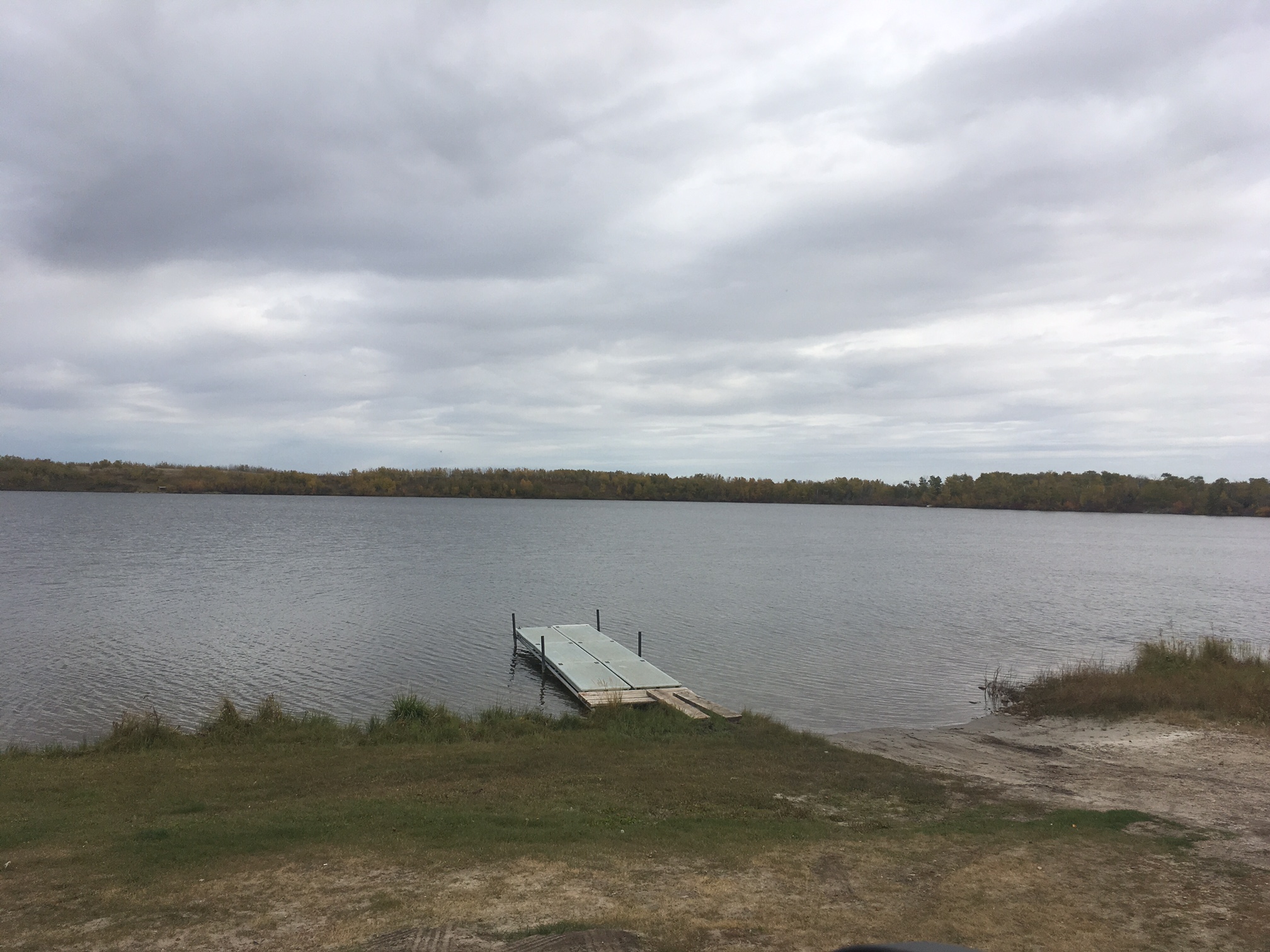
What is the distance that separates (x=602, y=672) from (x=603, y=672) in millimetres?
17

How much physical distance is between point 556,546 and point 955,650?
141 ft

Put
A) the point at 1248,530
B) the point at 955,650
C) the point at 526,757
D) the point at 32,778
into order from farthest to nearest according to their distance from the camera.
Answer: the point at 1248,530
the point at 955,650
the point at 526,757
the point at 32,778

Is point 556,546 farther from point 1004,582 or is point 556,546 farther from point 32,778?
point 32,778

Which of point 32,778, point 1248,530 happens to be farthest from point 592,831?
point 1248,530

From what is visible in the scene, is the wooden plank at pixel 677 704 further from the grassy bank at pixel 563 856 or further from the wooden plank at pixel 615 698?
the grassy bank at pixel 563 856

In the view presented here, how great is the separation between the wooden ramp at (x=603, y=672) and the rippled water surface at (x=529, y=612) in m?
0.79

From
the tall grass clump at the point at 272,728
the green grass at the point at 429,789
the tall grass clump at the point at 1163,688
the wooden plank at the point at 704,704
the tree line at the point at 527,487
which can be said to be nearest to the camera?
the green grass at the point at 429,789

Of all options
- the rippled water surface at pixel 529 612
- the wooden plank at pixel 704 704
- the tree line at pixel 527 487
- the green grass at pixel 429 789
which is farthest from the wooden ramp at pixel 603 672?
the tree line at pixel 527 487

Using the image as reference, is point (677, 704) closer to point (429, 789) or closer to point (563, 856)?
point (429, 789)

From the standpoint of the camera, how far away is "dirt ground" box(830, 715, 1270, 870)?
9516 millimetres

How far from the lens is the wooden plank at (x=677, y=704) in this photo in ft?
52.5

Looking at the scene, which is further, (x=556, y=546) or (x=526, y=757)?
(x=556, y=546)

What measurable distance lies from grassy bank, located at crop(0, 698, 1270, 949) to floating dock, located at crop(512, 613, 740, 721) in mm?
5334

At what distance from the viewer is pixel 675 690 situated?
18.7 m
